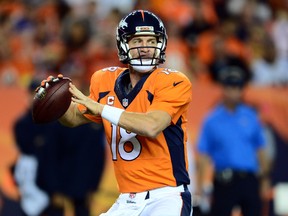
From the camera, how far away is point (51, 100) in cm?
573

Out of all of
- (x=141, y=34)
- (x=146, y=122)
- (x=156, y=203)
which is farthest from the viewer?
(x=141, y=34)

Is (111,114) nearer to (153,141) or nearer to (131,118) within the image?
(131,118)

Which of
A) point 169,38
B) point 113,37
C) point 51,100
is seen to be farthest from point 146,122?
point 169,38

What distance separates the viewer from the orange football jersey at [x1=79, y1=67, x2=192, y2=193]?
5762mm

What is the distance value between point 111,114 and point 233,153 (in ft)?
12.6

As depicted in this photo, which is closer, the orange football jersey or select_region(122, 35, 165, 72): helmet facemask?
the orange football jersey

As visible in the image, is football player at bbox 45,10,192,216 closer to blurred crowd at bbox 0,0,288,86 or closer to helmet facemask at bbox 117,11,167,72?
helmet facemask at bbox 117,11,167,72

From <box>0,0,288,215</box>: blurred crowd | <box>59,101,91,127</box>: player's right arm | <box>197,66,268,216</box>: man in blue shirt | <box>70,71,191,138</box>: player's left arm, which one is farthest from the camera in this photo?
<box>0,0,288,215</box>: blurred crowd

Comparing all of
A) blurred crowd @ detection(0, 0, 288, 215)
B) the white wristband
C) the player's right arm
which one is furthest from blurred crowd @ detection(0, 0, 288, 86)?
the white wristband

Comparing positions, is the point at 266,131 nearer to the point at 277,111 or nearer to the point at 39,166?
the point at 277,111

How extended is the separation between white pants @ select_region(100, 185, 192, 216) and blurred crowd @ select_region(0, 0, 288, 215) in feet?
17.4

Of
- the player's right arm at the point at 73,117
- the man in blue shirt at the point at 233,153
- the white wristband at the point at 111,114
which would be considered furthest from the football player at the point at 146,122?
the man in blue shirt at the point at 233,153

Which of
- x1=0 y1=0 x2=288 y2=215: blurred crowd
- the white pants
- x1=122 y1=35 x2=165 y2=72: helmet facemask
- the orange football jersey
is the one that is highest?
x1=0 y1=0 x2=288 y2=215: blurred crowd

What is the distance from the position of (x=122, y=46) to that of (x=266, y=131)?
5.22 m
